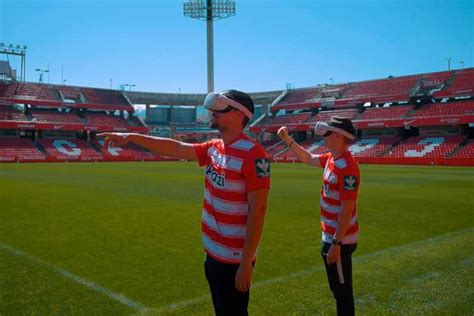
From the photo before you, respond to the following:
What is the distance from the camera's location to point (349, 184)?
11.8ft

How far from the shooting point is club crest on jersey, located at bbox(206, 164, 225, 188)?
2.83m

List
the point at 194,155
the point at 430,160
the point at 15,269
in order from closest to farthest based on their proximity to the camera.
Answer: the point at 194,155, the point at 15,269, the point at 430,160

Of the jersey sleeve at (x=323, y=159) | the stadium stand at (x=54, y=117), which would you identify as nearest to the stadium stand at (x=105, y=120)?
the stadium stand at (x=54, y=117)

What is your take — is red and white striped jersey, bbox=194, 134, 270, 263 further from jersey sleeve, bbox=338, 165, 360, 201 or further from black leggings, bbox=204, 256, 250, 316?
jersey sleeve, bbox=338, 165, 360, 201

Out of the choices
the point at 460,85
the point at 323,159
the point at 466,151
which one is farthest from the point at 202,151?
the point at 460,85

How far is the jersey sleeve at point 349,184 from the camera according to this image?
11.7ft

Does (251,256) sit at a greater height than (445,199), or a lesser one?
greater

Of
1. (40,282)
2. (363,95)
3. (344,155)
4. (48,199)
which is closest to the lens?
(344,155)

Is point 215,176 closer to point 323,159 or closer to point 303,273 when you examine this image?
point 323,159

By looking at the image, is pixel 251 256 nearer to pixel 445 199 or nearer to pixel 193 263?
pixel 193 263

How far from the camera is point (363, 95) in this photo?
185 ft

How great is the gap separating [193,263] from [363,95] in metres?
53.9

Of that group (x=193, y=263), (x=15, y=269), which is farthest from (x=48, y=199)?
(x=193, y=263)

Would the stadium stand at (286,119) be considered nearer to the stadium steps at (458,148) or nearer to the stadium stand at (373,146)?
the stadium stand at (373,146)
